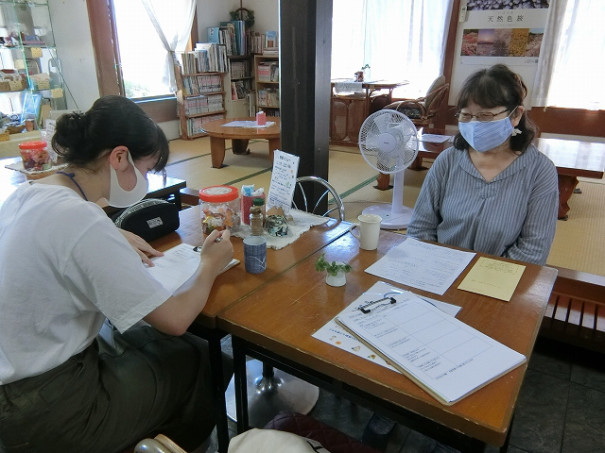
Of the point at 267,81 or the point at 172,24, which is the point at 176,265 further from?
the point at 267,81

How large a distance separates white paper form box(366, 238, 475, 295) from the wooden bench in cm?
86

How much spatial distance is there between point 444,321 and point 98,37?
5.16 m

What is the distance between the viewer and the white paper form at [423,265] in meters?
1.24

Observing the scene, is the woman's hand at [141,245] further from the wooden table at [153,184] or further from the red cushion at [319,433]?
the wooden table at [153,184]

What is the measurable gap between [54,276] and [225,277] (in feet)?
1.49

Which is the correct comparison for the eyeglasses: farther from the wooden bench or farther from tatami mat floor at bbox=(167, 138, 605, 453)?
tatami mat floor at bbox=(167, 138, 605, 453)

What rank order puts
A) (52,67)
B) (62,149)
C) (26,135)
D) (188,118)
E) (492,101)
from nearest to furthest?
(62,149) < (492,101) < (26,135) < (52,67) < (188,118)

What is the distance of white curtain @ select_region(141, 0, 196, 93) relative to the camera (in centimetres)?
561

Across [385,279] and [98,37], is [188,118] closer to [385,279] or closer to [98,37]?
[98,37]

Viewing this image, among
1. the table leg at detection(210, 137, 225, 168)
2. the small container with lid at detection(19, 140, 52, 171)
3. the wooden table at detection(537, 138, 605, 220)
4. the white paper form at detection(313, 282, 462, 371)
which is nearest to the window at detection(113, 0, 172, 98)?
the table leg at detection(210, 137, 225, 168)

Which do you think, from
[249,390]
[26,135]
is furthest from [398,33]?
[249,390]

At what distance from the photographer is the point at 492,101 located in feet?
5.03

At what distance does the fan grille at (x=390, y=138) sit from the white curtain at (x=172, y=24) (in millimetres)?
3994

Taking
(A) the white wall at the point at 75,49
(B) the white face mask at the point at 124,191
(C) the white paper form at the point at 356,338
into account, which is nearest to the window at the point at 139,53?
(A) the white wall at the point at 75,49
